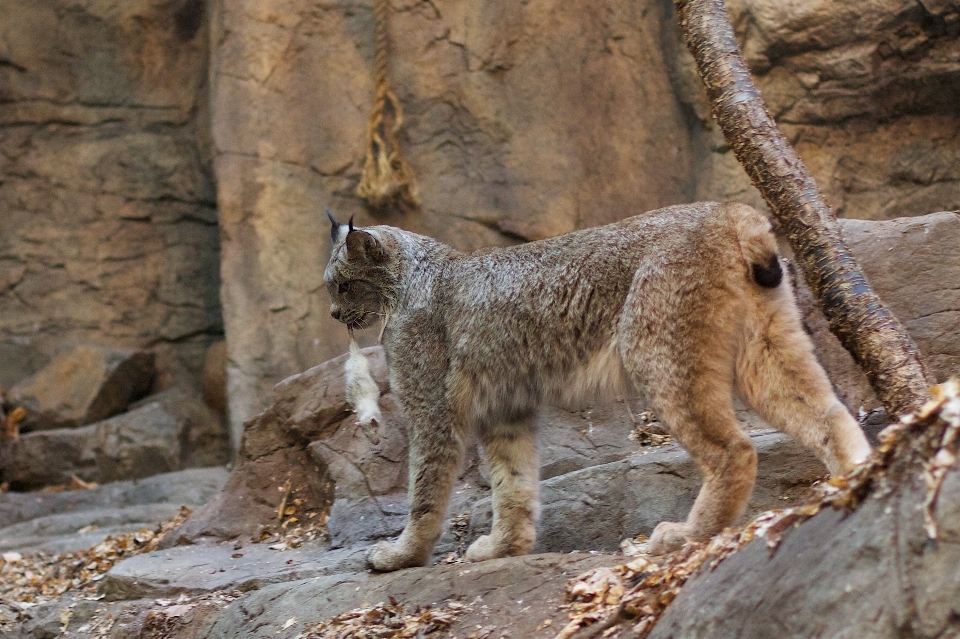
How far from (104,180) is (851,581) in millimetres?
10965

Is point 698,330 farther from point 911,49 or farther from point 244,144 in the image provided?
point 244,144

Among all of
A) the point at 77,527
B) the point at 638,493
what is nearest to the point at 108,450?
the point at 77,527

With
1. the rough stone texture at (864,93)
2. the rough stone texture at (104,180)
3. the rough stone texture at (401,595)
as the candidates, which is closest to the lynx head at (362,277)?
the rough stone texture at (401,595)

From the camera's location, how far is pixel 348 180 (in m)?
10.1

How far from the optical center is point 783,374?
4.37m

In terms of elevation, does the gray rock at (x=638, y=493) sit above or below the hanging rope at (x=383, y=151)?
below

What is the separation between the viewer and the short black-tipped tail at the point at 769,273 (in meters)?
4.30

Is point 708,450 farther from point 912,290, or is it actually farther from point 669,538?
point 912,290

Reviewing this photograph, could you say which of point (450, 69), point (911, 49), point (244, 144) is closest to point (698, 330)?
point (911, 49)

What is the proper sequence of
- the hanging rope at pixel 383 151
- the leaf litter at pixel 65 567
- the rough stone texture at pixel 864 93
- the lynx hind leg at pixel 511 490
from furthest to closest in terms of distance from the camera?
the hanging rope at pixel 383 151
the rough stone texture at pixel 864 93
the leaf litter at pixel 65 567
the lynx hind leg at pixel 511 490

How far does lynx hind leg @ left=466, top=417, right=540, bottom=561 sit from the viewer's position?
16.8 ft

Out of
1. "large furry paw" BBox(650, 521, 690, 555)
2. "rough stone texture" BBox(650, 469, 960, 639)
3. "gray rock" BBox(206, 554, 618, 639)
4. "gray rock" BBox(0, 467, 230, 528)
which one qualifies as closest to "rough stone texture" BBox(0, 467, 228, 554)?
"gray rock" BBox(0, 467, 230, 528)

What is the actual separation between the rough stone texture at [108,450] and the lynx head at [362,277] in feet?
19.4

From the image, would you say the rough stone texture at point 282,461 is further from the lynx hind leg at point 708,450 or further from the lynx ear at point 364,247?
the lynx hind leg at point 708,450
